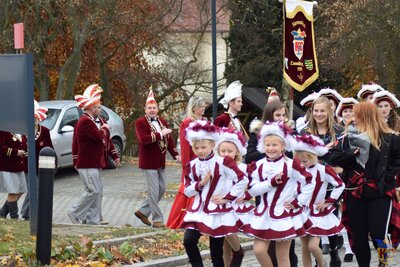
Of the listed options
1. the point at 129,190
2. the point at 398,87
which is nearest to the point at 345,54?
the point at 398,87

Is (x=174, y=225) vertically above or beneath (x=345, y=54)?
beneath

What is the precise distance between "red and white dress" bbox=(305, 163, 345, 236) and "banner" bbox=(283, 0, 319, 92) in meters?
9.59

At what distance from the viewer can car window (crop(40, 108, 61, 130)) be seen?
22.3 metres

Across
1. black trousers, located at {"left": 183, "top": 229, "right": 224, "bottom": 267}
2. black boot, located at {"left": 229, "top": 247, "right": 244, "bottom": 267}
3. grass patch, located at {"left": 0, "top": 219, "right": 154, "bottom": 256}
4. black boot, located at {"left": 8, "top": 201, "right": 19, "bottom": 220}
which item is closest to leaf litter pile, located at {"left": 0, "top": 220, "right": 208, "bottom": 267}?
grass patch, located at {"left": 0, "top": 219, "right": 154, "bottom": 256}

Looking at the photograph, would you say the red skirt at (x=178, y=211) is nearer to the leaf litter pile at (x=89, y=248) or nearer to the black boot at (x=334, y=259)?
the leaf litter pile at (x=89, y=248)

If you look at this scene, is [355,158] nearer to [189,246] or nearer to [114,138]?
[189,246]

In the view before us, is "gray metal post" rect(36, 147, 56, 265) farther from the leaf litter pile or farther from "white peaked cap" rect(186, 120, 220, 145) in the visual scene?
"white peaked cap" rect(186, 120, 220, 145)

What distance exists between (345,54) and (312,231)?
30.0 meters

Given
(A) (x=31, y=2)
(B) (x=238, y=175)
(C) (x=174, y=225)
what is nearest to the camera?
(B) (x=238, y=175)

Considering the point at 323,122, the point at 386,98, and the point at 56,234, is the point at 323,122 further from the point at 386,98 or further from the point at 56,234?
the point at 56,234

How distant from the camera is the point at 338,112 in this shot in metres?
13.3

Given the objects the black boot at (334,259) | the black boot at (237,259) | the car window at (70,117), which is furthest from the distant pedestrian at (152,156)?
the car window at (70,117)

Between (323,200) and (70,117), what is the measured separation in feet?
44.1

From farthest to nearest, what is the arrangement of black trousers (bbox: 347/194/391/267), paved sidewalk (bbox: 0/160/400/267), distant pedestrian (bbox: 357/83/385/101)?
1. paved sidewalk (bbox: 0/160/400/267)
2. distant pedestrian (bbox: 357/83/385/101)
3. black trousers (bbox: 347/194/391/267)
